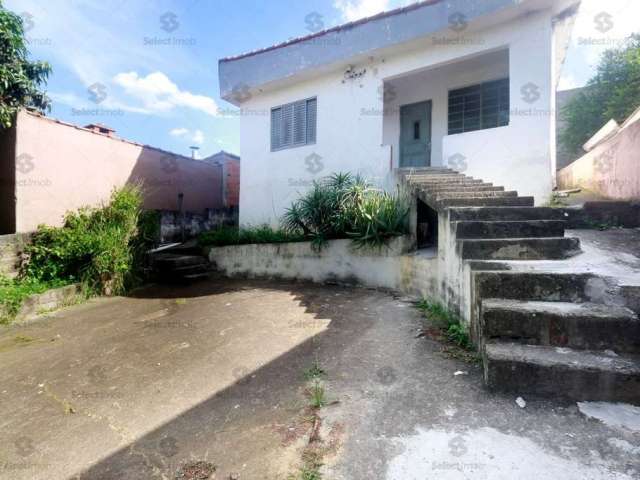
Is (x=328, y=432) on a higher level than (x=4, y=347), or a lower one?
higher

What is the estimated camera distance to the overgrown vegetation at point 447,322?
9.33ft

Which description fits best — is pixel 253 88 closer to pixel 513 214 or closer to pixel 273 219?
pixel 273 219

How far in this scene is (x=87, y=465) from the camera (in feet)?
6.05

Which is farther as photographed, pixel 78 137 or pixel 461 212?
pixel 78 137

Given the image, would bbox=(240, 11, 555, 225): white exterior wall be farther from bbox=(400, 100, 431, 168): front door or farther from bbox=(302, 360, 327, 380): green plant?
bbox=(302, 360, 327, 380): green plant

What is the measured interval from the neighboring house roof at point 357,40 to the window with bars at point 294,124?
2.03ft

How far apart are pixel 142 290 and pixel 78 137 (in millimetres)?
3711

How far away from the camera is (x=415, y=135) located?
7.64 meters

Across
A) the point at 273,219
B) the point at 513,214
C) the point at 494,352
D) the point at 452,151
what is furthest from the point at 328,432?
the point at 273,219
